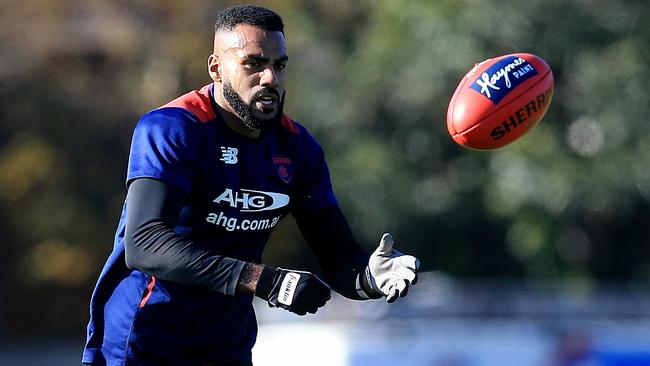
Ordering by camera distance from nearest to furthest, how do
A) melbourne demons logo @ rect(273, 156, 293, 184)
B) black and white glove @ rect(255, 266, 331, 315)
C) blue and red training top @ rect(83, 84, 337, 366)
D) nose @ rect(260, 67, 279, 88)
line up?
black and white glove @ rect(255, 266, 331, 315) < blue and red training top @ rect(83, 84, 337, 366) < nose @ rect(260, 67, 279, 88) < melbourne demons logo @ rect(273, 156, 293, 184)

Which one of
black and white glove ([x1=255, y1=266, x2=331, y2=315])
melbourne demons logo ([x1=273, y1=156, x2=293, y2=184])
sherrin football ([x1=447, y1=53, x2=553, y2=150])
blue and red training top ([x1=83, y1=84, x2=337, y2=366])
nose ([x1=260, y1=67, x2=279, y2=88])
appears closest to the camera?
black and white glove ([x1=255, y1=266, x2=331, y2=315])

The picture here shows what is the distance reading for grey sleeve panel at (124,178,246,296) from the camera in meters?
5.41

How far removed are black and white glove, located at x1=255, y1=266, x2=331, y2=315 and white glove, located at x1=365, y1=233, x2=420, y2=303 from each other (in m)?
0.29

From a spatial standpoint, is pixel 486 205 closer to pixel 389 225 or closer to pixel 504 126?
pixel 389 225

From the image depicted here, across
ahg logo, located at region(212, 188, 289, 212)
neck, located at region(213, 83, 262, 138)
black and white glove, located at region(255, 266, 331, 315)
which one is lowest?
black and white glove, located at region(255, 266, 331, 315)

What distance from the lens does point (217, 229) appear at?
5797 millimetres

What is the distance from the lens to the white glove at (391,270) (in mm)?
5434

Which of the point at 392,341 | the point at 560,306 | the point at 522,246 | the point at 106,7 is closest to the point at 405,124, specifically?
the point at 522,246

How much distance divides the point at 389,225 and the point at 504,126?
37.0ft

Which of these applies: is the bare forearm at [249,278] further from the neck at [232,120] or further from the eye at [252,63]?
the eye at [252,63]

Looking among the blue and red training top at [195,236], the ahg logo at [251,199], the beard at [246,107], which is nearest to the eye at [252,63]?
the beard at [246,107]

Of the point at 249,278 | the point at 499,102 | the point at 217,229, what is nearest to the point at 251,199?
the point at 217,229

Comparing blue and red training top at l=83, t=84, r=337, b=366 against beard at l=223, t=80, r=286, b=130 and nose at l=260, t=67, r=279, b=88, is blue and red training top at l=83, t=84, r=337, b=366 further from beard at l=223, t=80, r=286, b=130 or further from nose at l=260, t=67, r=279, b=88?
nose at l=260, t=67, r=279, b=88

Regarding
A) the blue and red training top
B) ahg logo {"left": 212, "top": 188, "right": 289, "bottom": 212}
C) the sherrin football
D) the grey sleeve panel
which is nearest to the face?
the blue and red training top
